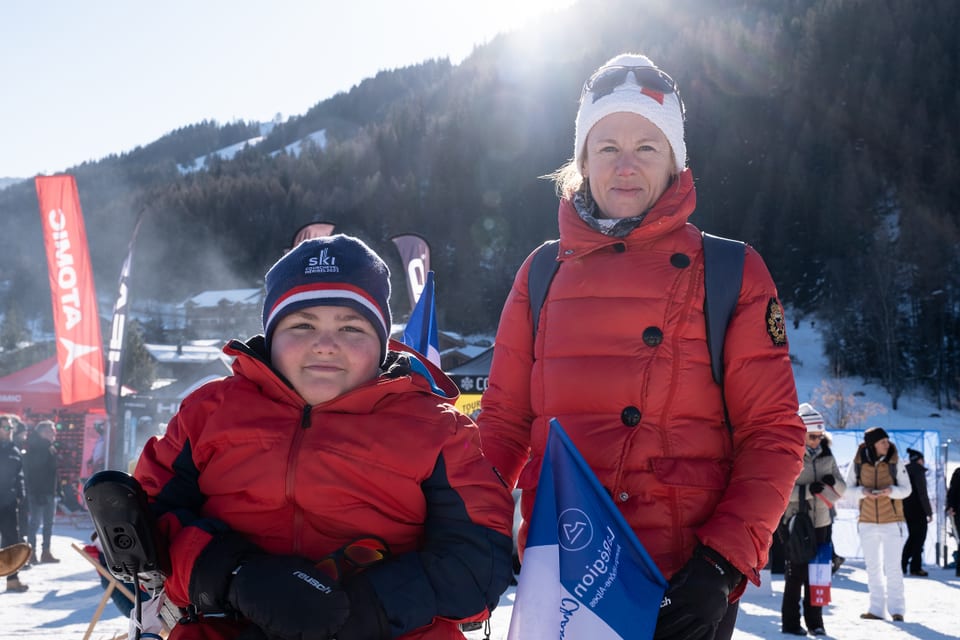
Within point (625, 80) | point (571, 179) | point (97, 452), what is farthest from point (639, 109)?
point (97, 452)

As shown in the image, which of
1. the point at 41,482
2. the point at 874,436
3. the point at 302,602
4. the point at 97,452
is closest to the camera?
the point at 302,602

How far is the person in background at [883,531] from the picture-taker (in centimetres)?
725

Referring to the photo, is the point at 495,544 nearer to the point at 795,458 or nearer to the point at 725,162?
the point at 795,458

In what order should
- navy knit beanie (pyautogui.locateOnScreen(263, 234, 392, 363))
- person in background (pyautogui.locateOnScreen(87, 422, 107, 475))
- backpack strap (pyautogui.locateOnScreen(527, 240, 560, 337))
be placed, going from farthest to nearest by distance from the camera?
person in background (pyautogui.locateOnScreen(87, 422, 107, 475)) → backpack strap (pyautogui.locateOnScreen(527, 240, 560, 337)) → navy knit beanie (pyautogui.locateOnScreen(263, 234, 392, 363))

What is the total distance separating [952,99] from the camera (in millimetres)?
59844

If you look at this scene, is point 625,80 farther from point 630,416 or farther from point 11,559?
point 11,559

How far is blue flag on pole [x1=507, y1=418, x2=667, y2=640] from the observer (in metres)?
1.58

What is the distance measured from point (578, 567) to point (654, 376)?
0.41m

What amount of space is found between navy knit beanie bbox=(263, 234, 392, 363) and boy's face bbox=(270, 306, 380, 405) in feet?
0.08

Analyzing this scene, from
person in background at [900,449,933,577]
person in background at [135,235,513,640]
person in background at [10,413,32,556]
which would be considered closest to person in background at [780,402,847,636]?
person in background at [900,449,933,577]

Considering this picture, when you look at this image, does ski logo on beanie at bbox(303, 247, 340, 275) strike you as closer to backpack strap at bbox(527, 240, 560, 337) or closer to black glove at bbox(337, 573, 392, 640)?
backpack strap at bbox(527, 240, 560, 337)

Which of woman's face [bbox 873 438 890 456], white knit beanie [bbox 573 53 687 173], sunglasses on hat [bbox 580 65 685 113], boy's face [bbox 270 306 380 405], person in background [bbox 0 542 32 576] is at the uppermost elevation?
sunglasses on hat [bbox 580 65 685 113]

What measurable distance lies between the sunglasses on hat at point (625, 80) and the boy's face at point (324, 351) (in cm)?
77

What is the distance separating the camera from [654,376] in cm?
172
